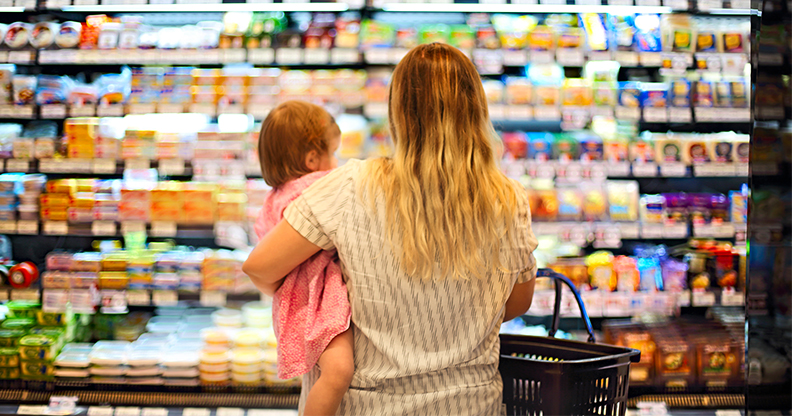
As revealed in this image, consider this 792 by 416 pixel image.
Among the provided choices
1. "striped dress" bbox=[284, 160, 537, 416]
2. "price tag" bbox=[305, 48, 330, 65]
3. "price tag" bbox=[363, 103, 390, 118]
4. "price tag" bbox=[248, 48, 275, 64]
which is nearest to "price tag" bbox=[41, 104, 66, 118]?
"price tag" bbox=[248, 48, 275, 64]

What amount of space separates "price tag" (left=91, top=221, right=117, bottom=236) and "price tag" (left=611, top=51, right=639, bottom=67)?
261 centimetres

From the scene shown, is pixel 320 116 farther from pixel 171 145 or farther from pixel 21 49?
pixel 21 49

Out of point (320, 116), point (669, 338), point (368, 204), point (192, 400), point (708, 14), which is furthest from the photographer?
point (708, 14)

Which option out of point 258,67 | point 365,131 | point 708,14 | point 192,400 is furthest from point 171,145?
point 708,14

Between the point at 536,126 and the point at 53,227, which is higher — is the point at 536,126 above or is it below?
above

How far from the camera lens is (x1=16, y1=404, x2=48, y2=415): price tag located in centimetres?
253

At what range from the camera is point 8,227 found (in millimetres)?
2713

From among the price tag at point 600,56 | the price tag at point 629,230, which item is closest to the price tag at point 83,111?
the price tag at point 600,56

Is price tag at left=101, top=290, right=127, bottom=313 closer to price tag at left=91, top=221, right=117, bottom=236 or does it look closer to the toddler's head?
price tag at left=91, top=221, right=117, bottom=236

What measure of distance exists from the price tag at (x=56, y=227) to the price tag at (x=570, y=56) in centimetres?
259

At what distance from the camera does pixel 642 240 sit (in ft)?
10.2

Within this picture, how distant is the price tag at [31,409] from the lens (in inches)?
99.7

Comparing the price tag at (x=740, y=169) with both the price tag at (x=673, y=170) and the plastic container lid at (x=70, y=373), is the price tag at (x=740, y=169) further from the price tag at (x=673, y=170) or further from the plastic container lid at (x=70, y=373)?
the plastic container lid at (x=70, y=373)

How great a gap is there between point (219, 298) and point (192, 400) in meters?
0.49
